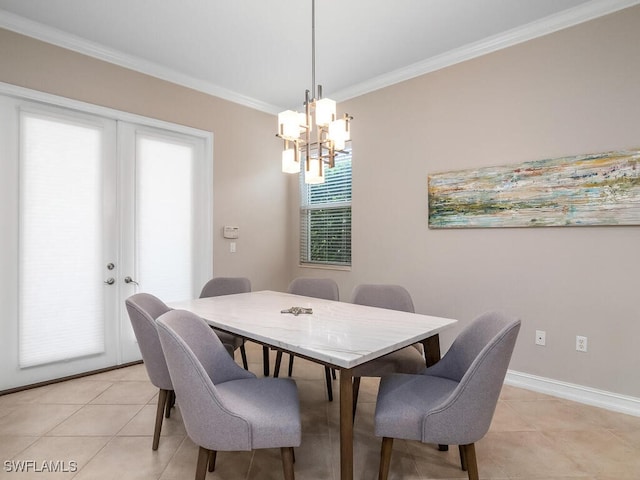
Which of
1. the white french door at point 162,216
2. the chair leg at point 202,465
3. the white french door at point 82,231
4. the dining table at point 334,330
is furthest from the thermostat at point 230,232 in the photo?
the chair leg at point 202,465

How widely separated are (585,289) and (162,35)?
3744mm

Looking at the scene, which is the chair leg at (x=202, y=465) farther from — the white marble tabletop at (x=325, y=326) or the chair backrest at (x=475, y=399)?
the chair backrest at (x=475, y=399)

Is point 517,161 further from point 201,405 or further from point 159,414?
point 159,414

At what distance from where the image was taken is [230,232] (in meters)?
3.95

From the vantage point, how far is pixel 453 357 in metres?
1.84

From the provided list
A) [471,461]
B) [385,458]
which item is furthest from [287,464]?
[471,461]

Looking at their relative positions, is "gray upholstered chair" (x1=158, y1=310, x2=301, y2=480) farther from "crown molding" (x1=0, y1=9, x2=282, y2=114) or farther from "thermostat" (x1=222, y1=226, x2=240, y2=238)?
"crown molding" (x1=0, y1=9, x2=282, y2=114)

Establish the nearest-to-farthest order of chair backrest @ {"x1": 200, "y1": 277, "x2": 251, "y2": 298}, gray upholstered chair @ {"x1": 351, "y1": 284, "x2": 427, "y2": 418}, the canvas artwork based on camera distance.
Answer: gray upholstered chair @ {"x1": 351, "y1": 284, "x2": 427, "y2": 418}
the canvas artwork
chair backrest @ {"x1": 200, "y1": 277, "x2": 251, "y2": 298}

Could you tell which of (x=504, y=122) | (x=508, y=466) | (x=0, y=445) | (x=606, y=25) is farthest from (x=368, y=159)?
(x=0, y=445)

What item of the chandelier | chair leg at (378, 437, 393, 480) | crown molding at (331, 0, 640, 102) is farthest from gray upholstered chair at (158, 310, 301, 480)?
crown molding at (331, 0, 640, 102)

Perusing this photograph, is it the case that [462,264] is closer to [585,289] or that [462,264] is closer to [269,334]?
[585,289]

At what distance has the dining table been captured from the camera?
137 cm

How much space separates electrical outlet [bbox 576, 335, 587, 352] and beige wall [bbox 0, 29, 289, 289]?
3066mm

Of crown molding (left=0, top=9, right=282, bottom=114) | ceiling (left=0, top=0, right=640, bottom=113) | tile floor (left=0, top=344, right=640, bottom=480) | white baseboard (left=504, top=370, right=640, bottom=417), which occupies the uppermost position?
ceiling (left=0, top=0, right=640, bottom=113)
